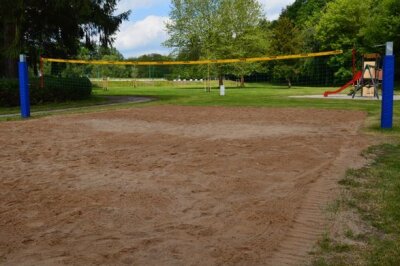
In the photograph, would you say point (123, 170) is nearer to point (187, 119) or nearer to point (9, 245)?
point (9, 245)

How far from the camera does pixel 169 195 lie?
197 inches

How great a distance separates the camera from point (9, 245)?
3609mm

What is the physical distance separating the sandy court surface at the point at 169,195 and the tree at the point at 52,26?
11918 millimetres

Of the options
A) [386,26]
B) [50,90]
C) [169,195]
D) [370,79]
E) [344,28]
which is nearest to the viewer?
[169,195]

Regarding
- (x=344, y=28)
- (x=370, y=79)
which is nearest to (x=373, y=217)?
(x=370, y=79)

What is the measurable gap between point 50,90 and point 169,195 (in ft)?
57.4

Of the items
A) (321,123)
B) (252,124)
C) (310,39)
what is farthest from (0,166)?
(310,39)

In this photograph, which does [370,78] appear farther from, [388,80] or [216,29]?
[216,29]

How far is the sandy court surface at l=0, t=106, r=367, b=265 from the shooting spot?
3484 millimetres

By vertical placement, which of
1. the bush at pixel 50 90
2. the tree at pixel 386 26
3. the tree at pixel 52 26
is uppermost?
the tree at pixel 386 26

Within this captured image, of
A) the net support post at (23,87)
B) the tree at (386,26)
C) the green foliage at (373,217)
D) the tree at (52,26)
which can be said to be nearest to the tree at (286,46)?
the tree at (386,26)

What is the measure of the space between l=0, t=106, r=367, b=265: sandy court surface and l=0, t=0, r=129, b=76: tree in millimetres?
11918

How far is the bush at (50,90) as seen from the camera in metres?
19.1

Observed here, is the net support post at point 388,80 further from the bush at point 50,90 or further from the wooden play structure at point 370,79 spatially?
the bush at point 50,90
